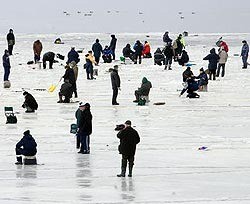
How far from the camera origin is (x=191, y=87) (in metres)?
26.9

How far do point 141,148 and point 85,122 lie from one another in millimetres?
1446

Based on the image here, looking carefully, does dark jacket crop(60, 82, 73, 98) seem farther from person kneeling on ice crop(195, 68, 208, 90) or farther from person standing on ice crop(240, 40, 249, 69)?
person standing on ice crop(240, 40, 249, 69)

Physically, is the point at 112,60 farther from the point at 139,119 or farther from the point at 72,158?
the point at 72,158

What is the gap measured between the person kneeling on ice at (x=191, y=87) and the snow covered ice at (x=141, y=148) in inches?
11.5

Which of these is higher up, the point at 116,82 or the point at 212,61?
the point at 212,61

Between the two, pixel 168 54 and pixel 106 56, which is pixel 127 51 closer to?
pixel 106 56

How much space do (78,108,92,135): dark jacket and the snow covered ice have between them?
48cm

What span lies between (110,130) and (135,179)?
564 cm

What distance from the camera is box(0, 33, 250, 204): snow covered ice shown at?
13789mm

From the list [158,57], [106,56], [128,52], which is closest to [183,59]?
[158,57]

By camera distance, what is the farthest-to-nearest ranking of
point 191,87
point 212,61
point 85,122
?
point 212,61
point 191,87
point 85,122

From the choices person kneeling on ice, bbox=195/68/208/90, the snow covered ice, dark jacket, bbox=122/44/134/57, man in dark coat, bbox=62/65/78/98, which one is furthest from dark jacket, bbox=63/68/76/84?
dark jacket, bbox=122/44/134/57

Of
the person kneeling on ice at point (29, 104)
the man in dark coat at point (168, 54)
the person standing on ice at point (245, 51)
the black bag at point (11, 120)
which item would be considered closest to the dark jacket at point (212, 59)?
the man in dark coat at point (168, 54)

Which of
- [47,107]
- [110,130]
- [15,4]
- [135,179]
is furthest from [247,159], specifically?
[15,4]
